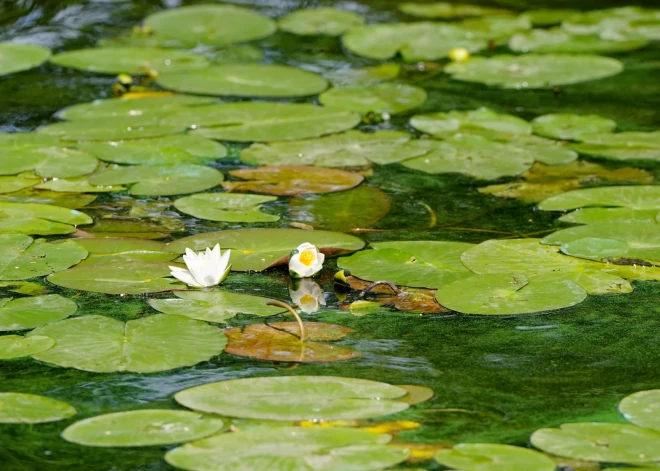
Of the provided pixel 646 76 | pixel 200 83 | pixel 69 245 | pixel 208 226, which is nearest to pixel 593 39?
pixel 646 76

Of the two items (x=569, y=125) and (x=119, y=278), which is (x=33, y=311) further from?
(x=569, y=125)

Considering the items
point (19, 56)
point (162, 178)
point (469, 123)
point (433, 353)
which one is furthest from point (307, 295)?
point (19, 56)

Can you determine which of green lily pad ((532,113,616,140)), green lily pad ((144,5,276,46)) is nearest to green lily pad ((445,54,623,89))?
green lily pad ((532,113,616,140))

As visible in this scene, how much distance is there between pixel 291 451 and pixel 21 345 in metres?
0.65

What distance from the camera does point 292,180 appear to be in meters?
2.90

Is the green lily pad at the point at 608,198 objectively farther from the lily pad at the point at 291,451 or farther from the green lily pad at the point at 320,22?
the green lily pad at the point at 320,22

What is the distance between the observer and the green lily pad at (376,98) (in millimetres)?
3525

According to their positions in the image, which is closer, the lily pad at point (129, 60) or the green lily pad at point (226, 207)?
the green lily pad at point (226, 207)

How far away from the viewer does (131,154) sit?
303 centimetres

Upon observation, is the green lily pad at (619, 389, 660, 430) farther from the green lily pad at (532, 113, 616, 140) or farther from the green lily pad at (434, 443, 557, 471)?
the green lily pad at (532, 113, 616, 140)

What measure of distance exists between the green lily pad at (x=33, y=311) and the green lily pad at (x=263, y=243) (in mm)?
355

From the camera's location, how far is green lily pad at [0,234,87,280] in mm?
2273

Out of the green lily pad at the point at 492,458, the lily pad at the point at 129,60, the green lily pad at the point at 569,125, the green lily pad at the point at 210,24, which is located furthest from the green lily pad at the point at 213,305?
the green lily pad at the point at 210,24

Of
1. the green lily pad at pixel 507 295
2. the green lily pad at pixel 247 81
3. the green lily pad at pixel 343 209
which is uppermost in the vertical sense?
the green lily pad at pixel 247 81
